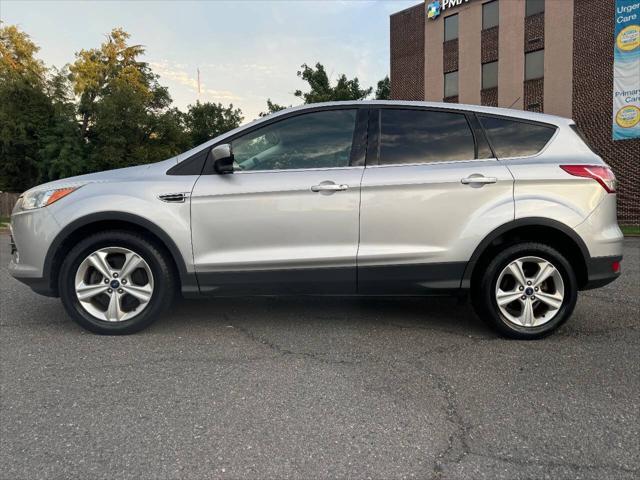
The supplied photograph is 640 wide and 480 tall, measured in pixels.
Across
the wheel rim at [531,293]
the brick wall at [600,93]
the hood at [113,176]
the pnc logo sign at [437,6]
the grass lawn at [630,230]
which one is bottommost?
the grass lawn at [630,230]

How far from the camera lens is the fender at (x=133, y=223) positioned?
3.60 metres

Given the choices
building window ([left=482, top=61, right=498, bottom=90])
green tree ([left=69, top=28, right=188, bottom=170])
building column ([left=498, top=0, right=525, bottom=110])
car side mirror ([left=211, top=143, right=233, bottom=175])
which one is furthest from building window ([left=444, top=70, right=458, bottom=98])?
car side mirror ([left=211, top=143, right=233, bottom=175])

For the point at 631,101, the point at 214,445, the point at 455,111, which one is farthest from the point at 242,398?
the point at 631,101

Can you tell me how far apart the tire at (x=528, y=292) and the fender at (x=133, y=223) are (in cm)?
228

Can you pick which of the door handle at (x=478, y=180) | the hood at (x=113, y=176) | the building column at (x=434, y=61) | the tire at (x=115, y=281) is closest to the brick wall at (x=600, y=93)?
the building column at (x=434, y=61)

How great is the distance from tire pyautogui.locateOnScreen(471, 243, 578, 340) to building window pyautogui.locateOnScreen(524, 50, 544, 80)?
22.6 m

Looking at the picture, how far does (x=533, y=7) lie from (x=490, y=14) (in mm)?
2268

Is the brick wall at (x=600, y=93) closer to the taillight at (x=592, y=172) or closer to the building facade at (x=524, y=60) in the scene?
the building facade at (x=524, y=60)

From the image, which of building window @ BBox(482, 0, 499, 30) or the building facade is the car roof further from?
building window @ BBox(482, 0, 499, 30)

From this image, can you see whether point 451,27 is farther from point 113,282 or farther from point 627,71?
point 113,282

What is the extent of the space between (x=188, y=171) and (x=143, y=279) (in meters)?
0.92

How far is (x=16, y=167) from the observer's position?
96.5 feet

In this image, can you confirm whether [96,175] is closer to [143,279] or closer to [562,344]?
[143,279]

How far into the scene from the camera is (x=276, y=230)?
3.58 metres
